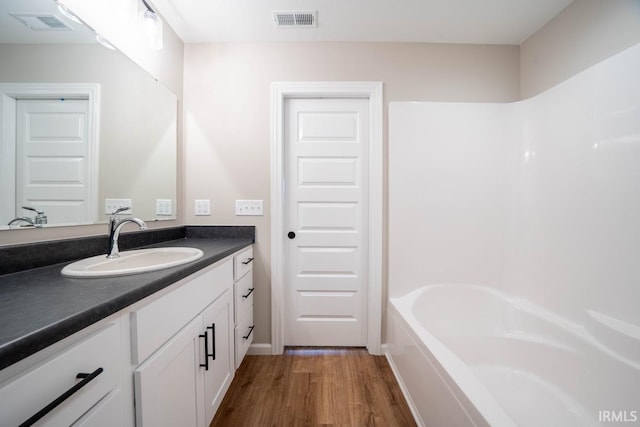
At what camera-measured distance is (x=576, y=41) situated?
149cm

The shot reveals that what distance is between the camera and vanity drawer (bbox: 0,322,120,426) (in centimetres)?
42

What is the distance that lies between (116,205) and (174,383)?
3.19ft

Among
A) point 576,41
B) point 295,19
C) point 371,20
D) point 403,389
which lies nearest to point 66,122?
point 295,19

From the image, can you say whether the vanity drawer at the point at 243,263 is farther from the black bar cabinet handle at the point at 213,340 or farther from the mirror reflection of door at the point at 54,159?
the mirror reflection of door at the point at 54,159

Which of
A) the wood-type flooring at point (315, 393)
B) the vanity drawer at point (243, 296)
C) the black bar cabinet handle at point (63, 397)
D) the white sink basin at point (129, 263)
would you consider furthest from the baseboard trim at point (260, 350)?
the black bar cabinet handle at point (63, 397)

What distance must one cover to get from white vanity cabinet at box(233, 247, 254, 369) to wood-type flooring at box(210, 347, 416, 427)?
0.19 m

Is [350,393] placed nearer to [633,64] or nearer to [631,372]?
[631,372]

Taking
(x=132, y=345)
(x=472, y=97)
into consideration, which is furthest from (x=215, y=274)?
(x=472, y=97)

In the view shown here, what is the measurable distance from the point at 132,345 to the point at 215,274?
20.9 inches

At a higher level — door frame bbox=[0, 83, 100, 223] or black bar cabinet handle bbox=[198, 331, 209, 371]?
door frame bbox=[0, 83, 100, 223]

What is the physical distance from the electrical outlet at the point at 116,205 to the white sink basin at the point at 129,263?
0.24 meters

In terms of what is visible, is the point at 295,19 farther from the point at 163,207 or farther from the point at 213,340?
the point at 213,340

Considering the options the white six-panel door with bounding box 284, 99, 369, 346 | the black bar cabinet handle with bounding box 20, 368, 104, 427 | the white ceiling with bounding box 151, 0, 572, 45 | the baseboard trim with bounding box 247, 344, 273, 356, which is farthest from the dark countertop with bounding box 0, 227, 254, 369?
the white ceiling with bounding box 151, 0, 572, 45

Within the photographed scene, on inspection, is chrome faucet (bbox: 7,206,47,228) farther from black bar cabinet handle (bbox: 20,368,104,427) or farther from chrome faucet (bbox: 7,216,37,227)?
black bar cabinet handle (bbox: 20,368,104,427)
